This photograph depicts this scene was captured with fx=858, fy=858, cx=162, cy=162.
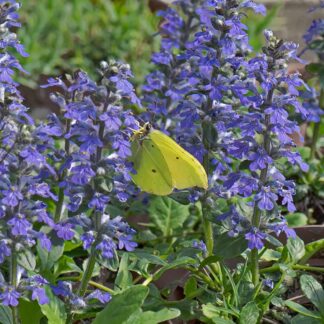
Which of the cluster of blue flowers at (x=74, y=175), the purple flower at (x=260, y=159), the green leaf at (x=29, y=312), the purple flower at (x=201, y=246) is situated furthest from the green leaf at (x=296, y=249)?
the green leaf at (x=29, y=312)

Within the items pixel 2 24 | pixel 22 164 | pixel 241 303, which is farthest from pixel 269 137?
pixel 2 24

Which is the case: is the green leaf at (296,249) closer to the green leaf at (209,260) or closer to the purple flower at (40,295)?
the green leaf at (209,260)

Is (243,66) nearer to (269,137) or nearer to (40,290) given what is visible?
(269,137)

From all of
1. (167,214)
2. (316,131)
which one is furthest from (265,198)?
(316,131)

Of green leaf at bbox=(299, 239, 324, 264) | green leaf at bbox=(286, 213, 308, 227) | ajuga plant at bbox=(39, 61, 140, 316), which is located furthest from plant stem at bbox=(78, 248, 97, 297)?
green leaf at bbox=(286, 213, 308, 227)

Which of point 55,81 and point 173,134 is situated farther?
point 173,134

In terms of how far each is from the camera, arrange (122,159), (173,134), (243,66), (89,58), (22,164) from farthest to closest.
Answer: (89,58), (173,134), (243,66), (122,159), (22,164)
